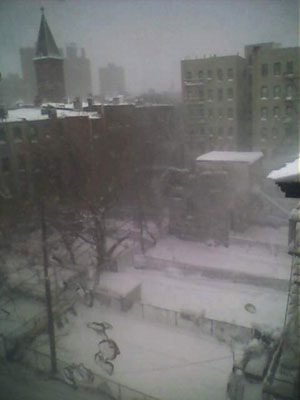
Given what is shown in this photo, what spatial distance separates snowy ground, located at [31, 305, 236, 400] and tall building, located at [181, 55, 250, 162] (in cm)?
907

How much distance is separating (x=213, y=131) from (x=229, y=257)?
19.2 feet

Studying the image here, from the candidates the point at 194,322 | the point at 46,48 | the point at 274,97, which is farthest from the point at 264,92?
the point at 194,322

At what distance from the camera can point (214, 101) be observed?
46.7ft

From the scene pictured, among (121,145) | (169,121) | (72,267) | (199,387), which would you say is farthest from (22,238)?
(169,121)

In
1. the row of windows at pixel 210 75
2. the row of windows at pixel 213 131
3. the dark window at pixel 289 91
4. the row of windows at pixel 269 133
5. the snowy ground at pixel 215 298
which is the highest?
the row of windows at pixel 210 75

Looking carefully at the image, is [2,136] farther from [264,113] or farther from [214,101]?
[264,113]

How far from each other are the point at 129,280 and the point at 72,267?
164cm

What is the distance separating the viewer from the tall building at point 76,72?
9414mm

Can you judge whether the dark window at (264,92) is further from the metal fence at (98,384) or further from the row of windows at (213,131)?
the metal fence at (98,384)

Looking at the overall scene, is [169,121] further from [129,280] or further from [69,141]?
[129,280]

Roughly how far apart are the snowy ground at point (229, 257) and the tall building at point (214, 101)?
15.8 feet

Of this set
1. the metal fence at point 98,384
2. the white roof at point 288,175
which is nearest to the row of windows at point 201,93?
the metal fence at point 98,384

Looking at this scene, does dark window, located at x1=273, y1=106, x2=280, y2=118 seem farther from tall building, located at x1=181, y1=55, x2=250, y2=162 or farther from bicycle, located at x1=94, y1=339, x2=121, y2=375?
bicycle, located at x1=94, y1=339, x2=121, y2=375

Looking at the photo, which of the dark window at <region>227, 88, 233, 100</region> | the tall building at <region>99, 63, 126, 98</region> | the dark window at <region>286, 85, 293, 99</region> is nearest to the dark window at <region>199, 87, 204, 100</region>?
the dark window at <region>227, 88, 233, 100</region>
